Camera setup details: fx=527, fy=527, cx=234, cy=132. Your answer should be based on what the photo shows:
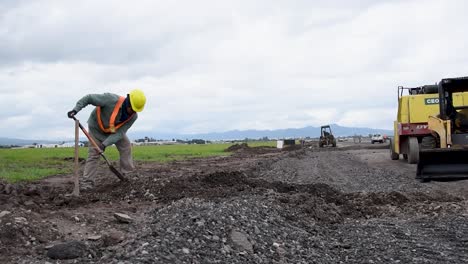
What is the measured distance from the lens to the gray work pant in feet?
31.7

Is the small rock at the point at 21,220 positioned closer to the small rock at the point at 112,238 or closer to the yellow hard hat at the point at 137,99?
the small rock at the point at 112,238

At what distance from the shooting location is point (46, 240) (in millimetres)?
5387

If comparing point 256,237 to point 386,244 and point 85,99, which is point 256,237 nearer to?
point 386,244

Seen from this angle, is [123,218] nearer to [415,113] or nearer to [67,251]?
[67,251]

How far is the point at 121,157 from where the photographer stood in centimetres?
1055

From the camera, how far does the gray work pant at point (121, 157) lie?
965cm

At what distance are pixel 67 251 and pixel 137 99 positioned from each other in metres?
4.78

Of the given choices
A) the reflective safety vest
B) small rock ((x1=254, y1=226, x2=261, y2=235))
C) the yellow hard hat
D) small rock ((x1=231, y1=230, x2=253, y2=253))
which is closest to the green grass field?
the reflective safety vest

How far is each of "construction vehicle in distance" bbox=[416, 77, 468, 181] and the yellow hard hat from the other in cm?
613

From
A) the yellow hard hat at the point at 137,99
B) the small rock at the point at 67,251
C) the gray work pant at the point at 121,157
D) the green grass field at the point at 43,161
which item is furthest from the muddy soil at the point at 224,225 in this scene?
the green grass field at the point at 43,161

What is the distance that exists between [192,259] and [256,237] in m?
1.29

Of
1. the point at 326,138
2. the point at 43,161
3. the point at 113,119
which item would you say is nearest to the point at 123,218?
the point at 113,119

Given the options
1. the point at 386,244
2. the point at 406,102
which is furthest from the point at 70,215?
the point at 406,102

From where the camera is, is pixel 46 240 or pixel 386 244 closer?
pixel 46 240
